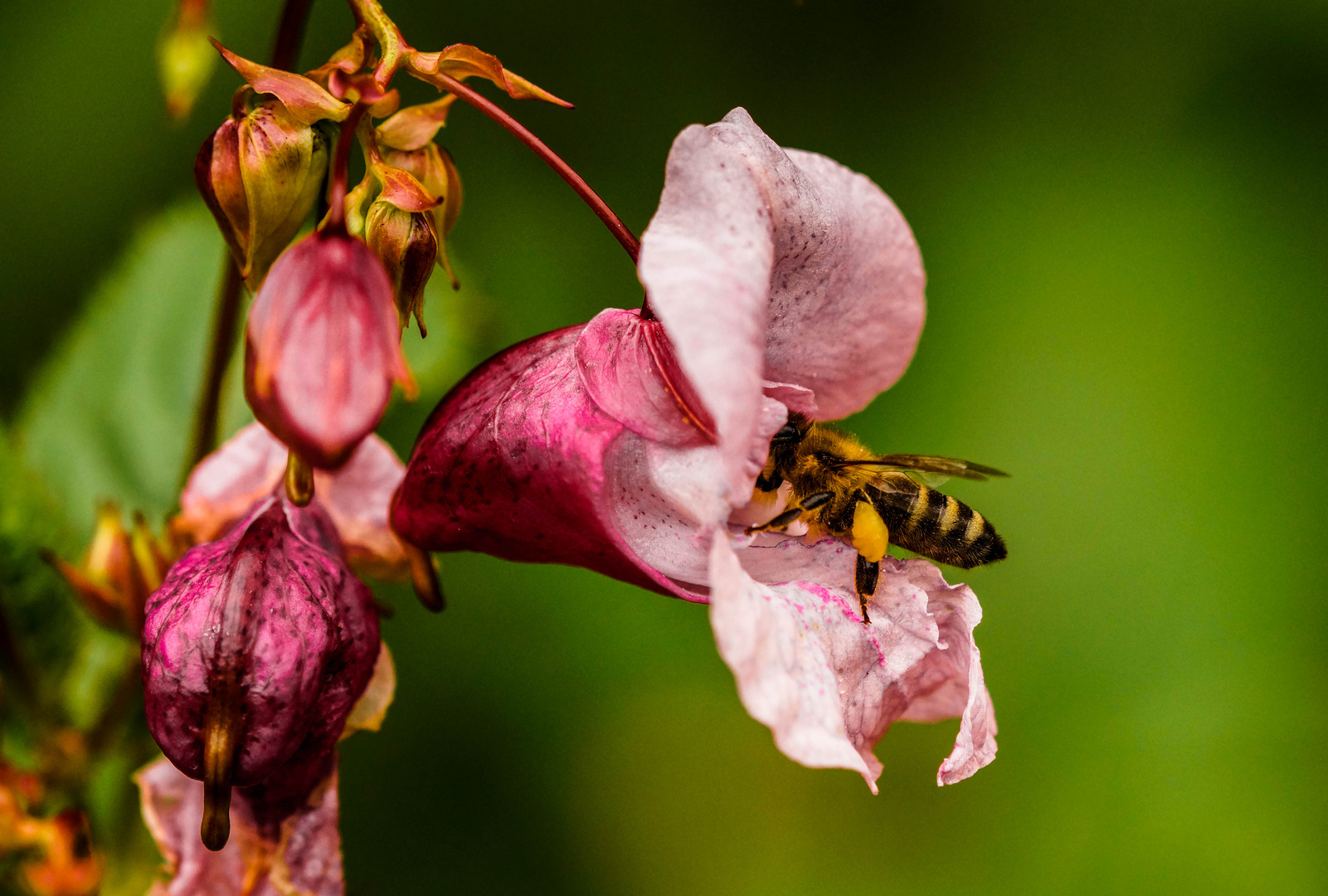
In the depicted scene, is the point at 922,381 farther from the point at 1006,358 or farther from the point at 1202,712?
the point at 1202,712

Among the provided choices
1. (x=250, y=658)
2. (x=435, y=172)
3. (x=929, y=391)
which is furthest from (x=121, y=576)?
(x=929, y=391)

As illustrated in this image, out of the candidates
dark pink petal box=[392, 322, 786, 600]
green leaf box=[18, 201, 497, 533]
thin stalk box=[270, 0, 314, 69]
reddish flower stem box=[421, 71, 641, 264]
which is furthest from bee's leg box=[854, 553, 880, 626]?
green leaf box=[18, 201, 497, 533]

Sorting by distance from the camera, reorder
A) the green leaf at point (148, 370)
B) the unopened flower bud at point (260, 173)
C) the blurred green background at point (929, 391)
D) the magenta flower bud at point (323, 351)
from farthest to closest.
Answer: the blurred green background at point (929, 391)
the green leaf at point (148, 370)
the unopened flower bud at point (260, 173)
the magenta flower bud at point (323, 351)

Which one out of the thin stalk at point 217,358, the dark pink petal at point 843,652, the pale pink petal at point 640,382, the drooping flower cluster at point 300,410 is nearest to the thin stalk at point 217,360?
the thin stalk at point 217,358

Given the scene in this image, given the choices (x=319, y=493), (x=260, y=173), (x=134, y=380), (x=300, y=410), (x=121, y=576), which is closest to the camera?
(x=300, y=410)

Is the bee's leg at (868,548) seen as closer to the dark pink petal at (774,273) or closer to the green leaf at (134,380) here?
the dark pink petal at (774,273)

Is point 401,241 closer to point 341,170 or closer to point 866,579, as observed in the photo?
point 341,170

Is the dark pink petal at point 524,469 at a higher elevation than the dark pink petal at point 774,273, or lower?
lower

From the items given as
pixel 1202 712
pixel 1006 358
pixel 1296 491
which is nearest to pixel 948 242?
pixel 1006 358
